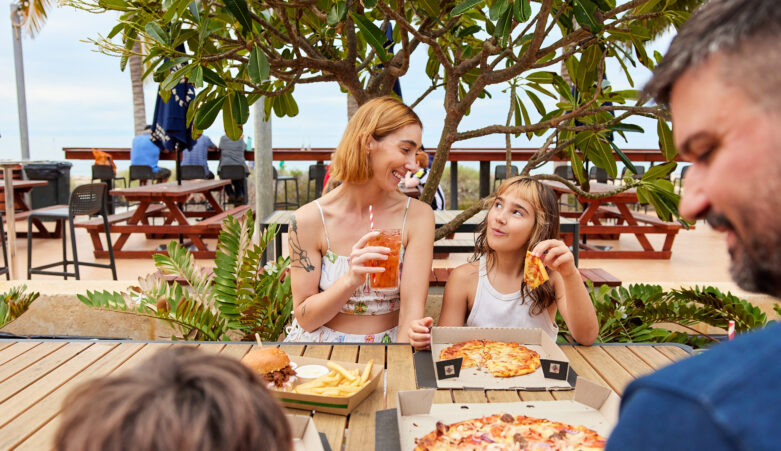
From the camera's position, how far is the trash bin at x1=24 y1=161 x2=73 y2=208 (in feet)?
31.0

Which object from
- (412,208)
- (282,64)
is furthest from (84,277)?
(412,208)

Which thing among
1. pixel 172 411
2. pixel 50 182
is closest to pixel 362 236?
pixel 172 411

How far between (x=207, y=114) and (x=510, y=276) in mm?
1492

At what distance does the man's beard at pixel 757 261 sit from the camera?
1.52 ft

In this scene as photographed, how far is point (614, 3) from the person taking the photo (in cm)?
238

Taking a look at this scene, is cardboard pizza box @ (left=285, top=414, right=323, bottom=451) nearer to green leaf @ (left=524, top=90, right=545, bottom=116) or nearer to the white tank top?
the white tank top

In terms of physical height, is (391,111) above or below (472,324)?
above

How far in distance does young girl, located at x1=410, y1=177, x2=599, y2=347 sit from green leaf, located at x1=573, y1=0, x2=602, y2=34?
0.63 metres

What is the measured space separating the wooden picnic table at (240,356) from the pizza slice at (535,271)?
0.79 feet

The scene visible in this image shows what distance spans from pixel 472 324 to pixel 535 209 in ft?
1.72

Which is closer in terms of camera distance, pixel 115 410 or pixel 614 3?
pixel 115 410

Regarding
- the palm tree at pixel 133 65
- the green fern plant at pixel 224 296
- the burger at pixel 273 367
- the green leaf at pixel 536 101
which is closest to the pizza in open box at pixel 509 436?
the burger at pixel 273 367

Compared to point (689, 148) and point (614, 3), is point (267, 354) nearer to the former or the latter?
point (689, 148)

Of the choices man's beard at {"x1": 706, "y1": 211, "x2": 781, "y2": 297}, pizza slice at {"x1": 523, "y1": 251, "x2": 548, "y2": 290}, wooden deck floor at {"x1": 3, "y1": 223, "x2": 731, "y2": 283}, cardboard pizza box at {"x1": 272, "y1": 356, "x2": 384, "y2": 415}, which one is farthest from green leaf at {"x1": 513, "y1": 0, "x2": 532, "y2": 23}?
wooden deck floor at {"x1": 3, "y1": 223, "x2": 731, "y2": 283}
